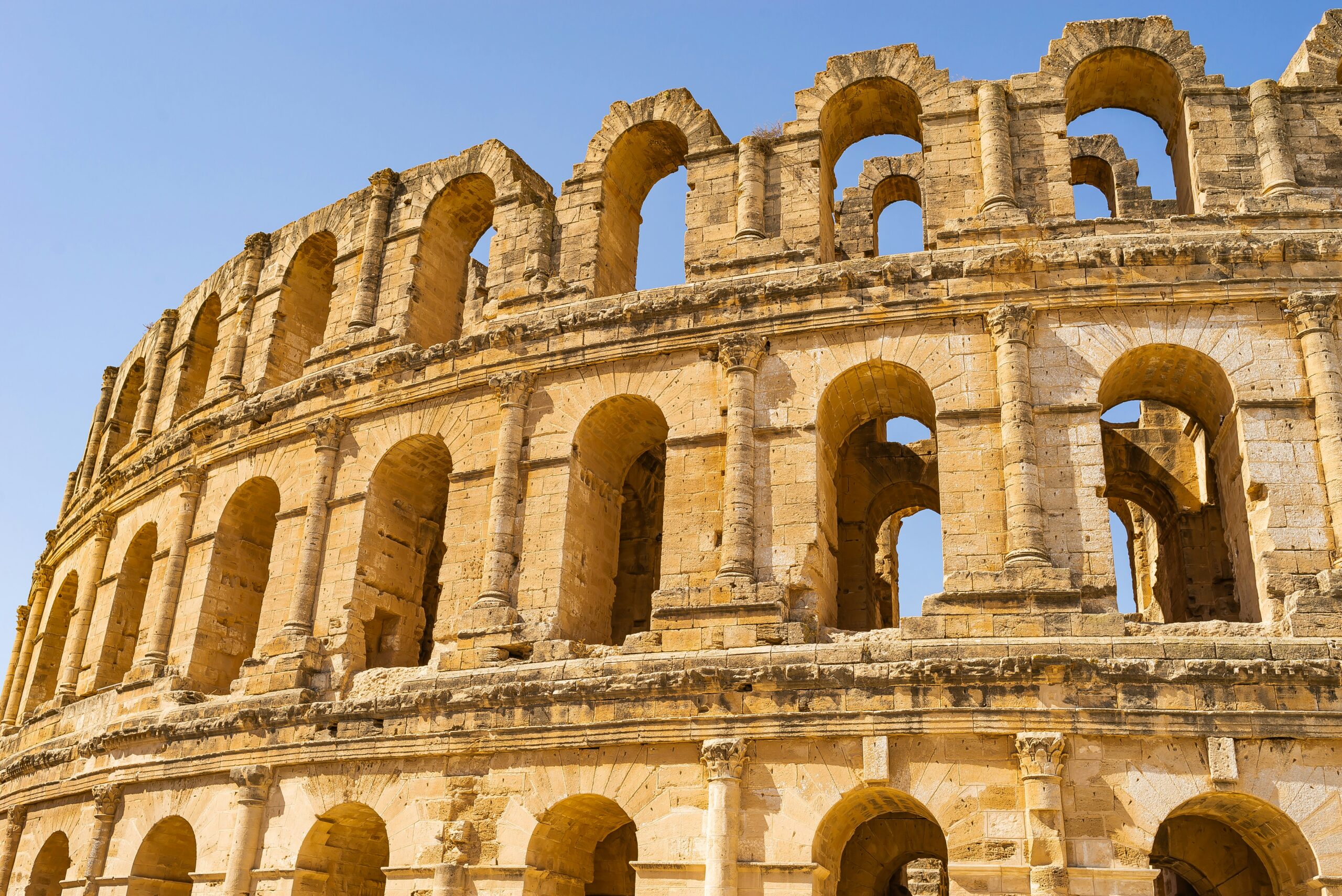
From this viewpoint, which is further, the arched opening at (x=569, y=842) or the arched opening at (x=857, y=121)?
the arched opening at (x=857, y=121)

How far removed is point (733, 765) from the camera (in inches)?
441

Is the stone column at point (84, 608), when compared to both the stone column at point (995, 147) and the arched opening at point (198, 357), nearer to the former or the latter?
the arched opening at point (198, 357)

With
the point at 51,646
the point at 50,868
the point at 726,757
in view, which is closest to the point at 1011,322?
the point at 726,757

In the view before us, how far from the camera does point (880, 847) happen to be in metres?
14.5

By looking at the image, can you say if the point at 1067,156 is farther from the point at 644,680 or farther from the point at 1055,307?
the point at 644,680

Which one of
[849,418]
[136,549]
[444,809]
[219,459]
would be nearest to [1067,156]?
[849,418]

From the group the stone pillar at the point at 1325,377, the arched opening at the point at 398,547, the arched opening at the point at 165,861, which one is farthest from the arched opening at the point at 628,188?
the arched opening at the point at 165,861

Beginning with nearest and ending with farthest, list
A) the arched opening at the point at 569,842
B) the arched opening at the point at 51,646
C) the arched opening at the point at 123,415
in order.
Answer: the arched opening at the point at 569,842 < the arched opening at the point at 51,646 < the arched opening at the point at 123,415

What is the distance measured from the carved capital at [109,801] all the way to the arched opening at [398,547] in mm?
3583

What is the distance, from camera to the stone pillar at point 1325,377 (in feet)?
36.7

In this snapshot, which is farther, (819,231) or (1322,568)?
(819,231)

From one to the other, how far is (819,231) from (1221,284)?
4.37 metres

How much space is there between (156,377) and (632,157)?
33.5 feet

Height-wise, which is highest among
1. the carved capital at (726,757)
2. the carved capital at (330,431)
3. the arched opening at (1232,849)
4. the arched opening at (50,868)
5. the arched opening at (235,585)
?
the carved capital at (330,431)
